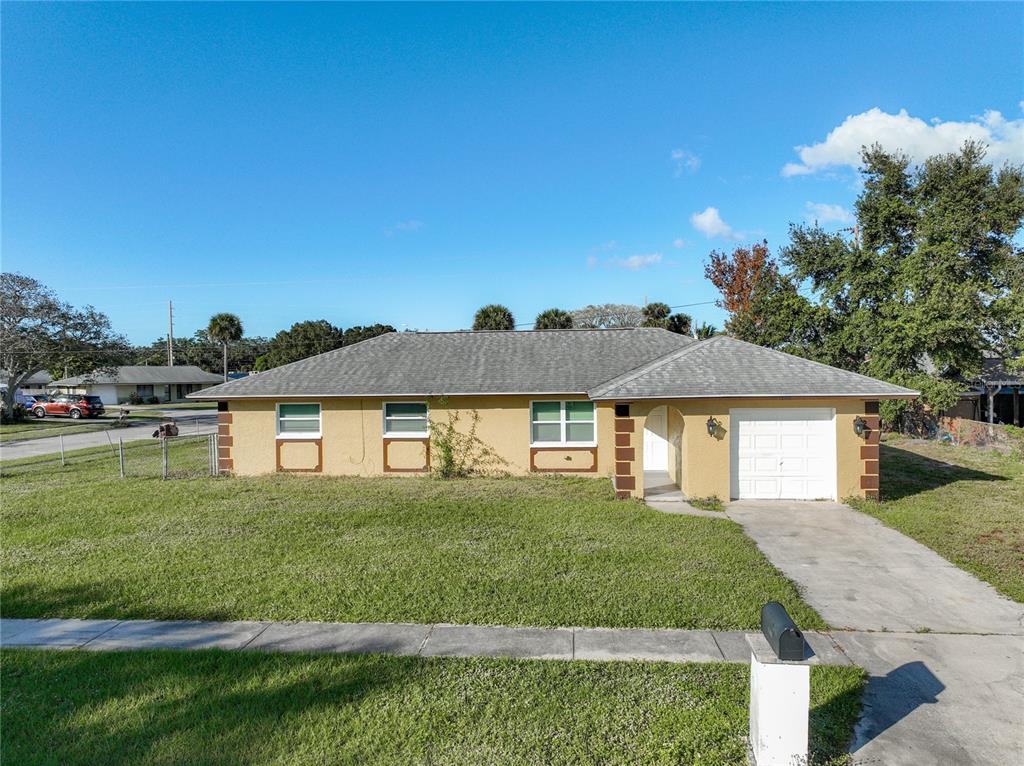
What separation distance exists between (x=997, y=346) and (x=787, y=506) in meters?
19.2

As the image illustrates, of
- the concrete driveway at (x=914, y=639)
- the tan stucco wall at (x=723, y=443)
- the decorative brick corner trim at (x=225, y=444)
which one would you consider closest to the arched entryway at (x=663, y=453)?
the tan stucco wall at (x=723, y=443)

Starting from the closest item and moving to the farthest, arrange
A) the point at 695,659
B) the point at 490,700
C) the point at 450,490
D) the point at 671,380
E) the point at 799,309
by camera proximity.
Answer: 1. the point at 490,700
2. the point at 695,659
3. the point at 671,380
4. the point at 450,490
5. the point at 799,309

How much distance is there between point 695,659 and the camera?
525cm

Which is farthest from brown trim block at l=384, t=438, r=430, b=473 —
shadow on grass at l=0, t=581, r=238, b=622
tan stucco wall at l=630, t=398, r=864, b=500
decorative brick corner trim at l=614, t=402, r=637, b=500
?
shadow on grass at l=0, t=581, r=238, b=622

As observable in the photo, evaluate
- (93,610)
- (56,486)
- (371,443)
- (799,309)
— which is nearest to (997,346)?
(799,309)

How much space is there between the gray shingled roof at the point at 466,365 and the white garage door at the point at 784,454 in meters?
4.43

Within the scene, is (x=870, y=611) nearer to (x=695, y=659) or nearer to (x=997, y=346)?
(x=695, y=659)

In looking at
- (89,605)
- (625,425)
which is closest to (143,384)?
(89,605)

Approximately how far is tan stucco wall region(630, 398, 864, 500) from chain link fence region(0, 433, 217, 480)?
13.8 metres

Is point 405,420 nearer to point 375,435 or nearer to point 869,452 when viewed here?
point 375,435

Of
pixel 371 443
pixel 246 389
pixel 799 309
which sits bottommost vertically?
pixel 371 443

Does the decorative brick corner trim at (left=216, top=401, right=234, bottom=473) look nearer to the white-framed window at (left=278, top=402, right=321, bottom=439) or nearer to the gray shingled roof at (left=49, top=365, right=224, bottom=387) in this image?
the white-framed window at (left=278, top=402, right=321, bottom=439)

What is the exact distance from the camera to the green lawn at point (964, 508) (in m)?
8.13

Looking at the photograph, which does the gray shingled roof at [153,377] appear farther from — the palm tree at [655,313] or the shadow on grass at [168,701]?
the shadow on grass at [168,701]
